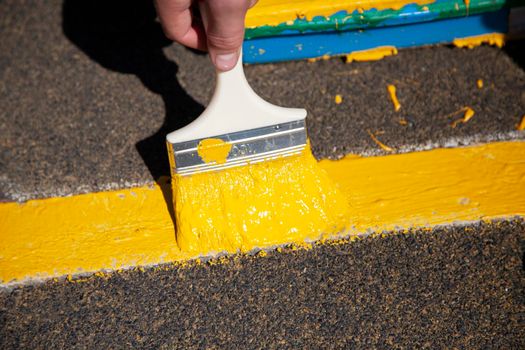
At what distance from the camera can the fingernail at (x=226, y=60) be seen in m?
2.11

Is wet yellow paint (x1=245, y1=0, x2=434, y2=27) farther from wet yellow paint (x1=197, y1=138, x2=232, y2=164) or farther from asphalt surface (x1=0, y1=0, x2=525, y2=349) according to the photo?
wet yellow paint (x1=197, y1=138, x2=232, y2=164)

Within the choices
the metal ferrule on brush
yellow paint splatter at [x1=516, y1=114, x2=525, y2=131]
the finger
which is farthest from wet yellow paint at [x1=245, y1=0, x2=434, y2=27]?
the metal ferrule on brush

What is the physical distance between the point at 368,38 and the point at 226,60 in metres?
1.18

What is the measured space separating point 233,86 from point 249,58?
929 millimetres

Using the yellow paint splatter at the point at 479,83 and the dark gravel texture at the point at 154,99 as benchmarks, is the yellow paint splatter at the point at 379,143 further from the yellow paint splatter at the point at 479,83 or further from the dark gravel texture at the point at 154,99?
the yellow paint splatter at the point at 479,83

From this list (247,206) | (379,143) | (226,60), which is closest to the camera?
(226,60)

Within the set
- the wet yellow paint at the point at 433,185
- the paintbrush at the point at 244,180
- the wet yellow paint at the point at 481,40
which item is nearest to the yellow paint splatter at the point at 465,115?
the wet yellow paint at the point at 433,185

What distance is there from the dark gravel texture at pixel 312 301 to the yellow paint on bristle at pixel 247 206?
3.2 inches

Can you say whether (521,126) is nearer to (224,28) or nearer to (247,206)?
(247,206)

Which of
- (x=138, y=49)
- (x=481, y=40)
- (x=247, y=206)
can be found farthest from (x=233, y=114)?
(x=481, y=40)

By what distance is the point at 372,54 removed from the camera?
3135 mm

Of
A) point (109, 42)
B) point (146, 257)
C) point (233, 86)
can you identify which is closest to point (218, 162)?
point (233, 86)

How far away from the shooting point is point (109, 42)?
3.39 meters

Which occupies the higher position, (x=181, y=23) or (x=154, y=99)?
(x=181, y=23)
